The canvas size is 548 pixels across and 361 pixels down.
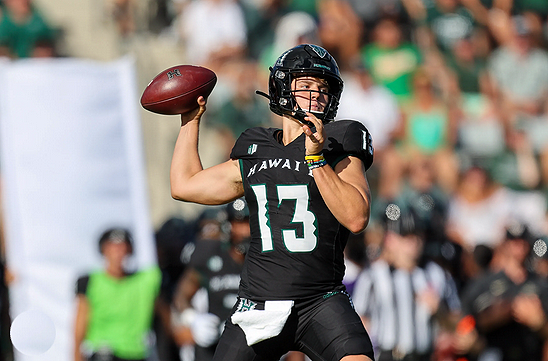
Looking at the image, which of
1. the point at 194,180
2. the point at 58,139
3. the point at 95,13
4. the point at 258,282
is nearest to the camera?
the point at 258,282

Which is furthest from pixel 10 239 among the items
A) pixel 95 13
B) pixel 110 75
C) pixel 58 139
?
pixel 95 13

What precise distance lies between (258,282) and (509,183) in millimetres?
6520

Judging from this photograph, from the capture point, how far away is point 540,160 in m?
9.98

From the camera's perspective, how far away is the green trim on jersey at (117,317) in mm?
7359

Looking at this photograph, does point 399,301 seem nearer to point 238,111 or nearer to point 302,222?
point 238,111

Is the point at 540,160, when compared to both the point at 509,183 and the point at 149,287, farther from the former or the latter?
the point at 149,287

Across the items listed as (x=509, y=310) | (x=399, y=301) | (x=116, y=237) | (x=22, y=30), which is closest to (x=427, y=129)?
(x=509, y=310)

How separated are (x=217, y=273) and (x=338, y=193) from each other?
350 cm

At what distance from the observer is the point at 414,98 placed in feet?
33.2

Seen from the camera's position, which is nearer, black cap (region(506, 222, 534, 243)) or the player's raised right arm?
the player's raised right arm

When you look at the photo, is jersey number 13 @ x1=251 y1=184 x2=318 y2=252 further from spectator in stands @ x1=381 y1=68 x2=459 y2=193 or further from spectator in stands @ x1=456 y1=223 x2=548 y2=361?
spectator in stands @ x1=381 y1=68 x2=459 y2=193

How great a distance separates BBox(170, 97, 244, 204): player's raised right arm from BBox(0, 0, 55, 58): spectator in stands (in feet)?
17.3

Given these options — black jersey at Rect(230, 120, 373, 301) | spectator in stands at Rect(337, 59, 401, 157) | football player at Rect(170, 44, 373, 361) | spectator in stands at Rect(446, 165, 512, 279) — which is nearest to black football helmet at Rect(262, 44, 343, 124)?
football player at Rect(170, 44, 373, 361)

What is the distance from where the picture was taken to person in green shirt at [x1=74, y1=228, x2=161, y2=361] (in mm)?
7348
